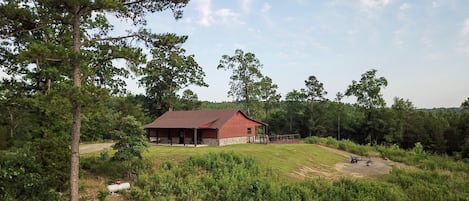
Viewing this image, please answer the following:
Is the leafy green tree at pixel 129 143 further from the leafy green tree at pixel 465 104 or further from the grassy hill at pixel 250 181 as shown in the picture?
the leafy green tree at pixel 465 104

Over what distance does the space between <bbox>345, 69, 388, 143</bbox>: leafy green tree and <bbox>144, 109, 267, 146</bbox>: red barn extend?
59.6 ft

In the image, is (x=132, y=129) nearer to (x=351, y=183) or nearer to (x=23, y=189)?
(x=23, y=189)

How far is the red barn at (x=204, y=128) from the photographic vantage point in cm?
2970

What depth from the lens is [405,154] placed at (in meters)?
29.1

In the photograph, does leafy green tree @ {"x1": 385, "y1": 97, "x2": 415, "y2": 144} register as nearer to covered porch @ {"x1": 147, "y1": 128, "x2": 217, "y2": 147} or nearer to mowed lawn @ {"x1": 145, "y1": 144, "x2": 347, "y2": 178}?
mowed lawn @ {"x1": 145, "y1": 144, "x2": 347, "y2": 178}

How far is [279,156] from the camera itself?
79.2 ft

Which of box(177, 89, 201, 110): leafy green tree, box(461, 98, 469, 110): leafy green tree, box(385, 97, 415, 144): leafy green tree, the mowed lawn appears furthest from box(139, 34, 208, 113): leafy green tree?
box(461, 98, 469, 110): leafy green tree

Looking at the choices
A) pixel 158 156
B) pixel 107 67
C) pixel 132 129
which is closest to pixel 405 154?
pixel 158 156

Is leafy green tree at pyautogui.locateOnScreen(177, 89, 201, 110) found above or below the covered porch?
above

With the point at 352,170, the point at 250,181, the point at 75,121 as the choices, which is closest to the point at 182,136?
the point at 352,170

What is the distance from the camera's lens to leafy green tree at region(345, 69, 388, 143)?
4347cm

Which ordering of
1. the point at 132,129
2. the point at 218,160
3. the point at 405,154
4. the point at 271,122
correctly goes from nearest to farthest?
1. the point at 132,129
2. the point at 218,160
3. the point at 405,154
4. the point at 271,122

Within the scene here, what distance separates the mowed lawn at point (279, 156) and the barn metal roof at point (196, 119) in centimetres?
492

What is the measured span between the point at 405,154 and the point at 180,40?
2567cm
